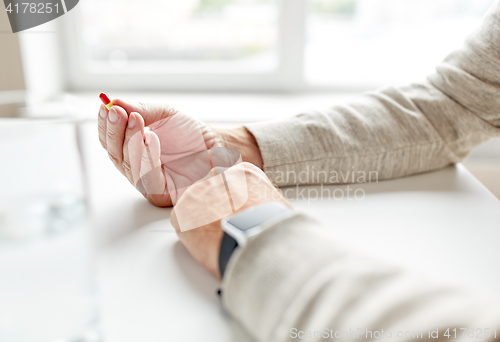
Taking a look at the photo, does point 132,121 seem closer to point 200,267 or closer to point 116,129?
point 116,129

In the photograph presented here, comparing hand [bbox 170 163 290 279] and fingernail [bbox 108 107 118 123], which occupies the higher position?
fingernail [bbox 108 107 118 123]

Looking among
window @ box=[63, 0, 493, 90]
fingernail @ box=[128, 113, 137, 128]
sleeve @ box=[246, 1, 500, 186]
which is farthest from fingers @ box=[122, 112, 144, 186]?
window @ box=[63, 0, 493, 90]

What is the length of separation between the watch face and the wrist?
0.53 ft

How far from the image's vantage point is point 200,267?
1.01ft

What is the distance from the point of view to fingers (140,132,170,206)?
41cm

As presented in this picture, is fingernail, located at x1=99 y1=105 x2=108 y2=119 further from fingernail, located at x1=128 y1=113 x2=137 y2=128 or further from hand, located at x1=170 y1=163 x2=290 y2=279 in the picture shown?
hand, located at x1=170 y1=163 x2=290 y2=279

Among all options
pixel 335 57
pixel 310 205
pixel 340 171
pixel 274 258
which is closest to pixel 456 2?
pixel 335 57

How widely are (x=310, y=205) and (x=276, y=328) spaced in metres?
0.19

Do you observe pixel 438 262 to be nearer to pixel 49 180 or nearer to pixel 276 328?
pixel 276 328

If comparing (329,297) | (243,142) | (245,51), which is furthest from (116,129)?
(245,51)

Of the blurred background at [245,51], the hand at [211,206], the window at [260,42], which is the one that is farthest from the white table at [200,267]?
the window at [260,42]

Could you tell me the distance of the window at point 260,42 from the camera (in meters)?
1.02

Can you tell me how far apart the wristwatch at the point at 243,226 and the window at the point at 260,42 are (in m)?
0.84

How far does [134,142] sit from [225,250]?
188 millimetres
